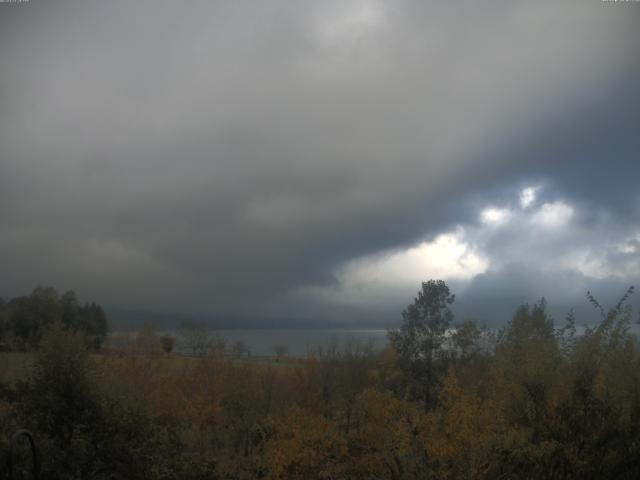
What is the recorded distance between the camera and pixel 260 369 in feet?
135

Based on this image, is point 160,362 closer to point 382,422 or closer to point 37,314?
point 37,314

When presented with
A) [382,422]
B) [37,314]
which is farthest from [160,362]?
[382,422]

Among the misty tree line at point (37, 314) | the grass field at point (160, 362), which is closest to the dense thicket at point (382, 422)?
the grass field at point (160, 362)

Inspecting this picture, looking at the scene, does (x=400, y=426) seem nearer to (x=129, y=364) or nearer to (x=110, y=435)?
(x=110, y=435)

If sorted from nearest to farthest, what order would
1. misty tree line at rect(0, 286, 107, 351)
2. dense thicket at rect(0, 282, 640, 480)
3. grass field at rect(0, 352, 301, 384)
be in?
1. dense thicket at rect(0, 282, 640, 480)
2. grass field at rect(0, 352, 301, 384)
3. misty tree line at rect(0, 286, 107, 351)

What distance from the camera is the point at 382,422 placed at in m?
21.1

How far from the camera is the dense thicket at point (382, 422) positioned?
12.8 metres

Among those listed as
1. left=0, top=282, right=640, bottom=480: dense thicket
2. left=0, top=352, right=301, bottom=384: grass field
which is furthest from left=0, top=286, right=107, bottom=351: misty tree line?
left=0, top=282, right=640, bottom=480: dense thicket

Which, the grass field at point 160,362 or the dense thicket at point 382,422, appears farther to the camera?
the grass field at point 160,362

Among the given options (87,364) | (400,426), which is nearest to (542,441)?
(400,426)

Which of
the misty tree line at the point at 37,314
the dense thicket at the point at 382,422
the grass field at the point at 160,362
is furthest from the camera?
the misty tree line at the point at 37,314

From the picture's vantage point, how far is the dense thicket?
1283 cm

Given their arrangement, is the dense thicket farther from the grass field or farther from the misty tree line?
the misty tree line

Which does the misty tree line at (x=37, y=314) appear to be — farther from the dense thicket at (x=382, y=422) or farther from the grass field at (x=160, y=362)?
the dense thicket at (x=382, y=422)
